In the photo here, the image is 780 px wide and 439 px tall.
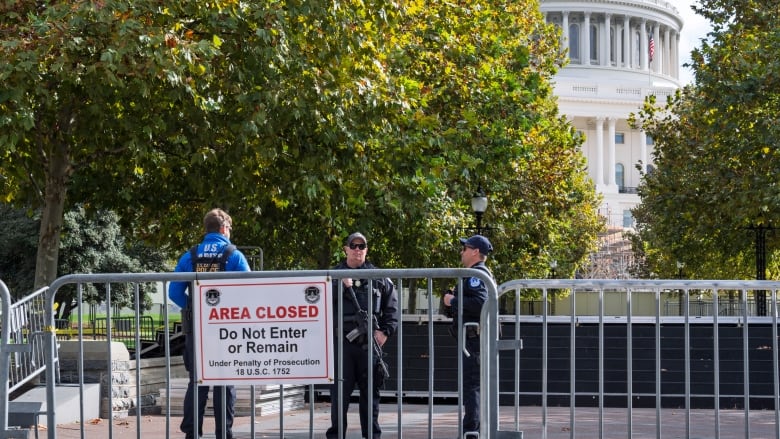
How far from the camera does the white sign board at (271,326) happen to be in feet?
26.6

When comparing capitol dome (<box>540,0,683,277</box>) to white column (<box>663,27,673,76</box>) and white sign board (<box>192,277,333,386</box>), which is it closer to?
white column (<box>663,27,673,76</box>)

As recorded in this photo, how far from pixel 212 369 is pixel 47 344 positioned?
1.09 m

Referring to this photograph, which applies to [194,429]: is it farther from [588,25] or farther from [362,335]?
[588,25]

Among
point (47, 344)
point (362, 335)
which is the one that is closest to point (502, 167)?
point (362, 335)

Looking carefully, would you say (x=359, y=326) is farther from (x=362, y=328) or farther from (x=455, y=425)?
(x=455, y=425)

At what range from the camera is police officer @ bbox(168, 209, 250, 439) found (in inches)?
356

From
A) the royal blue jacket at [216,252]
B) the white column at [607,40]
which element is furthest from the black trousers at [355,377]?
the white column at [607,40]

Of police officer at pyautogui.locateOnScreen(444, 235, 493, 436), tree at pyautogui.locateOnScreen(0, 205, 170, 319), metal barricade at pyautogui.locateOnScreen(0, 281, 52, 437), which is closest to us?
metal barricade at pyautogui.locateOnScreen(0, 281, 52, 437)

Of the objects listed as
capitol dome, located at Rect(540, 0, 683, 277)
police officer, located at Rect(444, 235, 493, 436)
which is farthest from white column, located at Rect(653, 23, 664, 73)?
police officer, located at Rect(444, 235, 493, 436)

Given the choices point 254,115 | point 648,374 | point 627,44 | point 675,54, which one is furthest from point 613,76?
point 648,374

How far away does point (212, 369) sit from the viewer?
325 inches

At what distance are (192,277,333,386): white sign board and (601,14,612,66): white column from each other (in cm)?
11524

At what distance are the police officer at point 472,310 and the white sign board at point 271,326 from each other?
1.51m

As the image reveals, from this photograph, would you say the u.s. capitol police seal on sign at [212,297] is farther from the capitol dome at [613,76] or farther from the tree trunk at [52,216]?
the capitol dome at [613,76]
